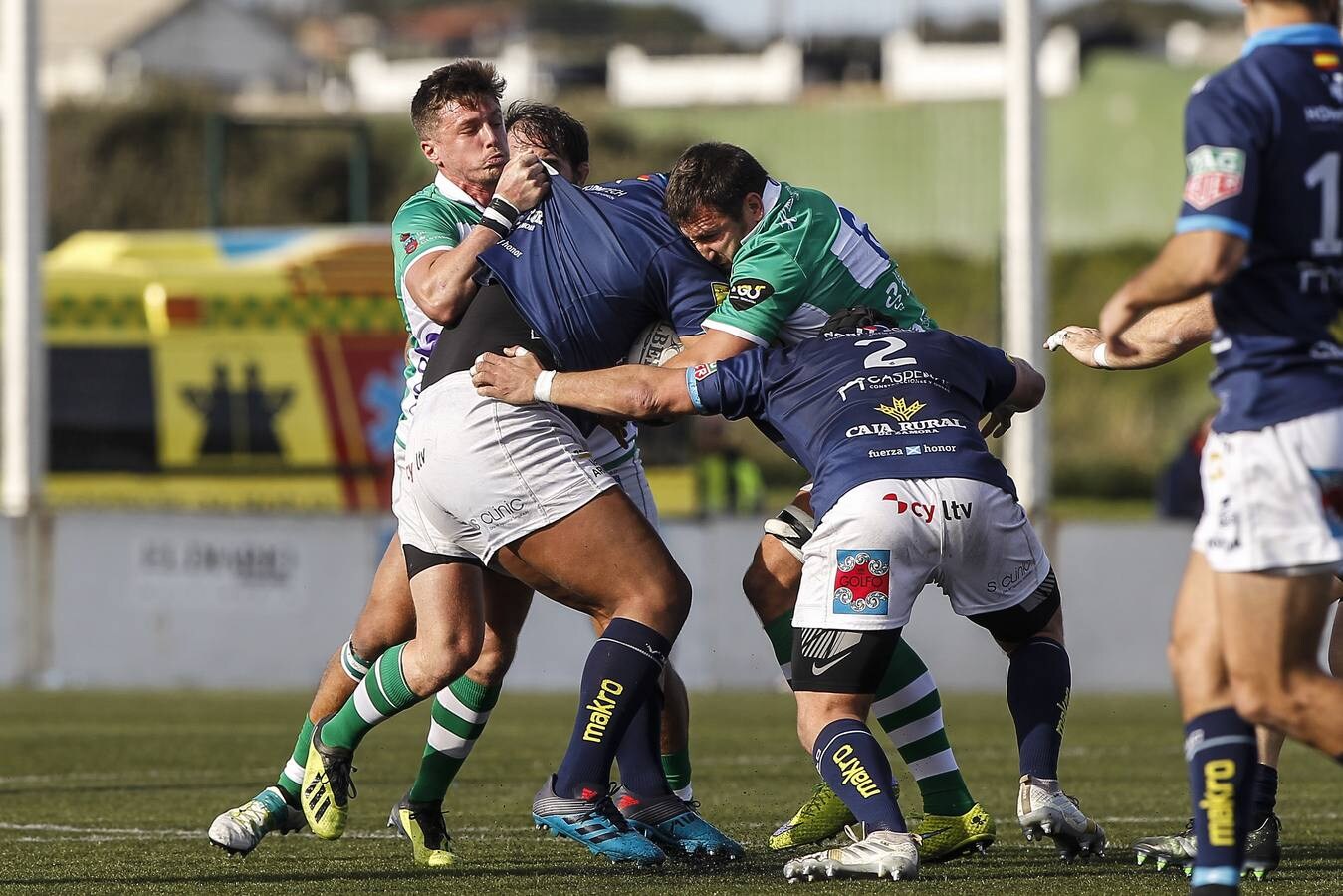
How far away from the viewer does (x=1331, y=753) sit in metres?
4.54

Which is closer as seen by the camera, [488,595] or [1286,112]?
[1286,112]

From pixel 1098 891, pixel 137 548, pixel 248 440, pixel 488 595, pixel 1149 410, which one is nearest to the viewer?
pixel 1098 891

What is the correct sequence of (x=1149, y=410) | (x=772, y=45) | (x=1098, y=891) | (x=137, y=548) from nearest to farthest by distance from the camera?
(x=1098, y=891) → (x=137, y=548) → (x=1149, y=410) → (x=772, y=45)

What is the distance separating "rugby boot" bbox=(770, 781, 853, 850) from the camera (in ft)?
21.5

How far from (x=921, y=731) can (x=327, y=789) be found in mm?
1710

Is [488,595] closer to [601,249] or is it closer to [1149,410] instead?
[601,249]

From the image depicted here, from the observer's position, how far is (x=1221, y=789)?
15.0 feet

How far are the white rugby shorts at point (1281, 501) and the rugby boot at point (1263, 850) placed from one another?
5.78ft

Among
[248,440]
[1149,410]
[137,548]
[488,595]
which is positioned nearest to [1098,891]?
[488,595]

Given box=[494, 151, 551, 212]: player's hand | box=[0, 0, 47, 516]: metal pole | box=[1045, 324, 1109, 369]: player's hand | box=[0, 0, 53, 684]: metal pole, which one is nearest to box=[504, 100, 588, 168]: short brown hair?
box=[494, 151, 551, 212]: player's hand

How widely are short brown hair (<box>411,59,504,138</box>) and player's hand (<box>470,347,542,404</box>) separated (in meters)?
0.93

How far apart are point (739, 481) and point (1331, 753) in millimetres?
14411

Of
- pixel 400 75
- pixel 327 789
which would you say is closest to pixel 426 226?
pixel 327 789

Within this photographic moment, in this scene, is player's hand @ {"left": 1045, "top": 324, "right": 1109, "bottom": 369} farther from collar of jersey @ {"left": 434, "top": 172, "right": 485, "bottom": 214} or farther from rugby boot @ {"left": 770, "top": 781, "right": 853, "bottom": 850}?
collar of jersey @ {"left": 434, "top": 172, "right": 485, "bottom": 214}
